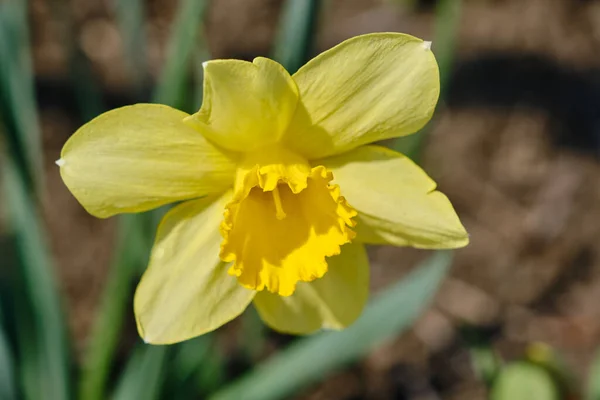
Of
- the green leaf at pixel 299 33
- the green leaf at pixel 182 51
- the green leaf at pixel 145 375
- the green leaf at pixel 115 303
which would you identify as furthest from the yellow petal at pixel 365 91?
the green leaf at pixel 115 303

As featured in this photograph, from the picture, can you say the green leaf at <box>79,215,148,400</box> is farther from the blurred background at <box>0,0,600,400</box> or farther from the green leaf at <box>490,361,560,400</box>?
the green leaf at <box>490,361,560,400</box>

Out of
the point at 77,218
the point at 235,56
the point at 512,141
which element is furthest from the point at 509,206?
the point at 77,218

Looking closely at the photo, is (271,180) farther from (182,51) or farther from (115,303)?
(115,303)

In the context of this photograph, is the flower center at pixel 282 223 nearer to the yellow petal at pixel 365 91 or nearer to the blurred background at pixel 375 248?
the yellow petal at pixel 365 91

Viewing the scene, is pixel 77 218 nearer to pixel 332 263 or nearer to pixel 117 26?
pixel 117 26

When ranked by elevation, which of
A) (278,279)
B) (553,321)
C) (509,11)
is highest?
(278,279)

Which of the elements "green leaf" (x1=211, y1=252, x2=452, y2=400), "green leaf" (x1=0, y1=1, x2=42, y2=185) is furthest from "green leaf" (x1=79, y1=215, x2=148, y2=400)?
"green leaf" (x1=211, y1=252, x2=452, y2=400)
